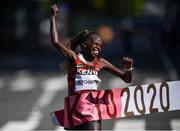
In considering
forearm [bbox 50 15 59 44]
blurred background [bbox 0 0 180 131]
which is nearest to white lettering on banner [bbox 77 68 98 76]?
forearm [bbox 50 15 59 44]

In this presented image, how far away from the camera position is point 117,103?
28.0 feet

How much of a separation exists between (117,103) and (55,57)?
30618 mm

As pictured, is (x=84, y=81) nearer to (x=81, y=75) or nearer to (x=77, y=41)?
(x=81, y=75)

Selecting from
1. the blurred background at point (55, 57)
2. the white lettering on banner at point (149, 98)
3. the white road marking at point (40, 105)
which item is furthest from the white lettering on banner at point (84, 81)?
the white road marking at point (40, 105)

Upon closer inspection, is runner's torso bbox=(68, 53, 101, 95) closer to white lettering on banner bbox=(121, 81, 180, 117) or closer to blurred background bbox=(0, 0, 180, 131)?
white lettering on banner bbox=(121, 81, 180, 117)

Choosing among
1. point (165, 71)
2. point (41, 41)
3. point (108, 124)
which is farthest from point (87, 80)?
point (41, 41)

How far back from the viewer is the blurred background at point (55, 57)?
15.0 metres

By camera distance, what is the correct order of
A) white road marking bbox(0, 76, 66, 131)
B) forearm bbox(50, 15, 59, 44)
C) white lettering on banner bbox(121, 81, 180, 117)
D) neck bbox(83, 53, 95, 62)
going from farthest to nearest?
white road marking bbox(0, 76, 66, 131) < white lettering on banner bbox(121, 81, 180, 117) < neck bbox(83, 53, 95, 62) < forearm bbox(50, 15, 59, 44)

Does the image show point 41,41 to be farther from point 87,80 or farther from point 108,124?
point 87,80

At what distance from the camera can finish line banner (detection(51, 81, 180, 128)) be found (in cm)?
792

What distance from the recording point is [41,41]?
5216cm

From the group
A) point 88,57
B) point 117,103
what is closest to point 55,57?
point 117,103

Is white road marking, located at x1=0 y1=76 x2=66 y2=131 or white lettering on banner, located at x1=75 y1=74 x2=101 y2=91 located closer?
white lettering on banner, located at x1=75 y1=74 x2=101 y2=91

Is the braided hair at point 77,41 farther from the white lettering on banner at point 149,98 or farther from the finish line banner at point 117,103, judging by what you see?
the white lettering on banner at point 149,98
